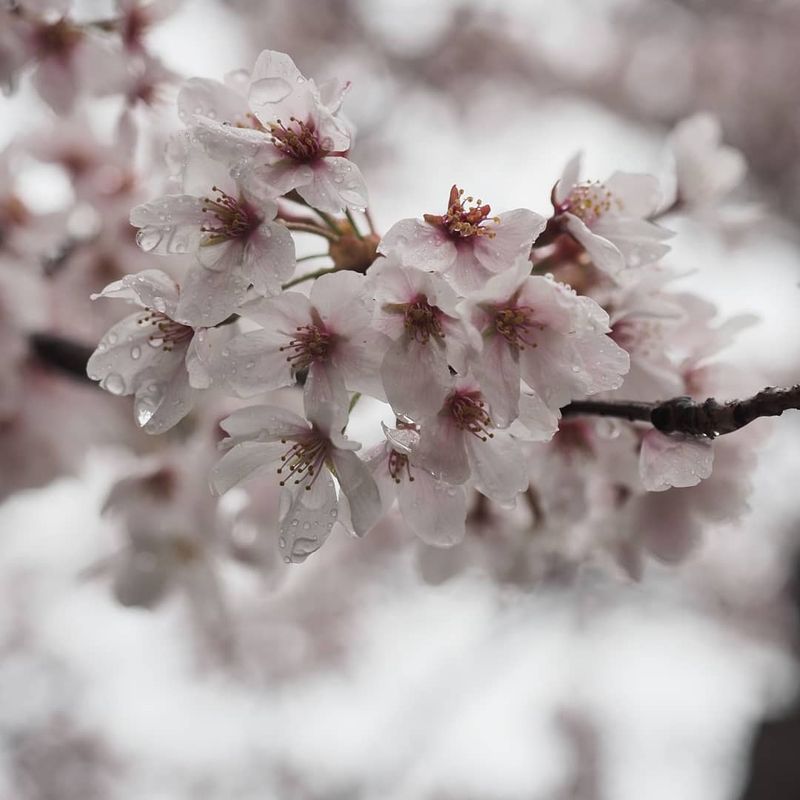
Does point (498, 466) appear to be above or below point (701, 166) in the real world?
below

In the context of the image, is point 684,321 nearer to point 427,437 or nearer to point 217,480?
point 427,437

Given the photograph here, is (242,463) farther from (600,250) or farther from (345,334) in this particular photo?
(600,250)

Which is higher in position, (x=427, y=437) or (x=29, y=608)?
(x=427, y=437)

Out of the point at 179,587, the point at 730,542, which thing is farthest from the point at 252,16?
the point at 730,542

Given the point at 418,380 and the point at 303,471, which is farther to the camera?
the point at 303,471

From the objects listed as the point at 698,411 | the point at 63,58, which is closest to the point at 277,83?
the point at 698,411

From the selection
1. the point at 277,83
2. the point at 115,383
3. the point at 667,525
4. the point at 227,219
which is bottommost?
the point at 667,525
